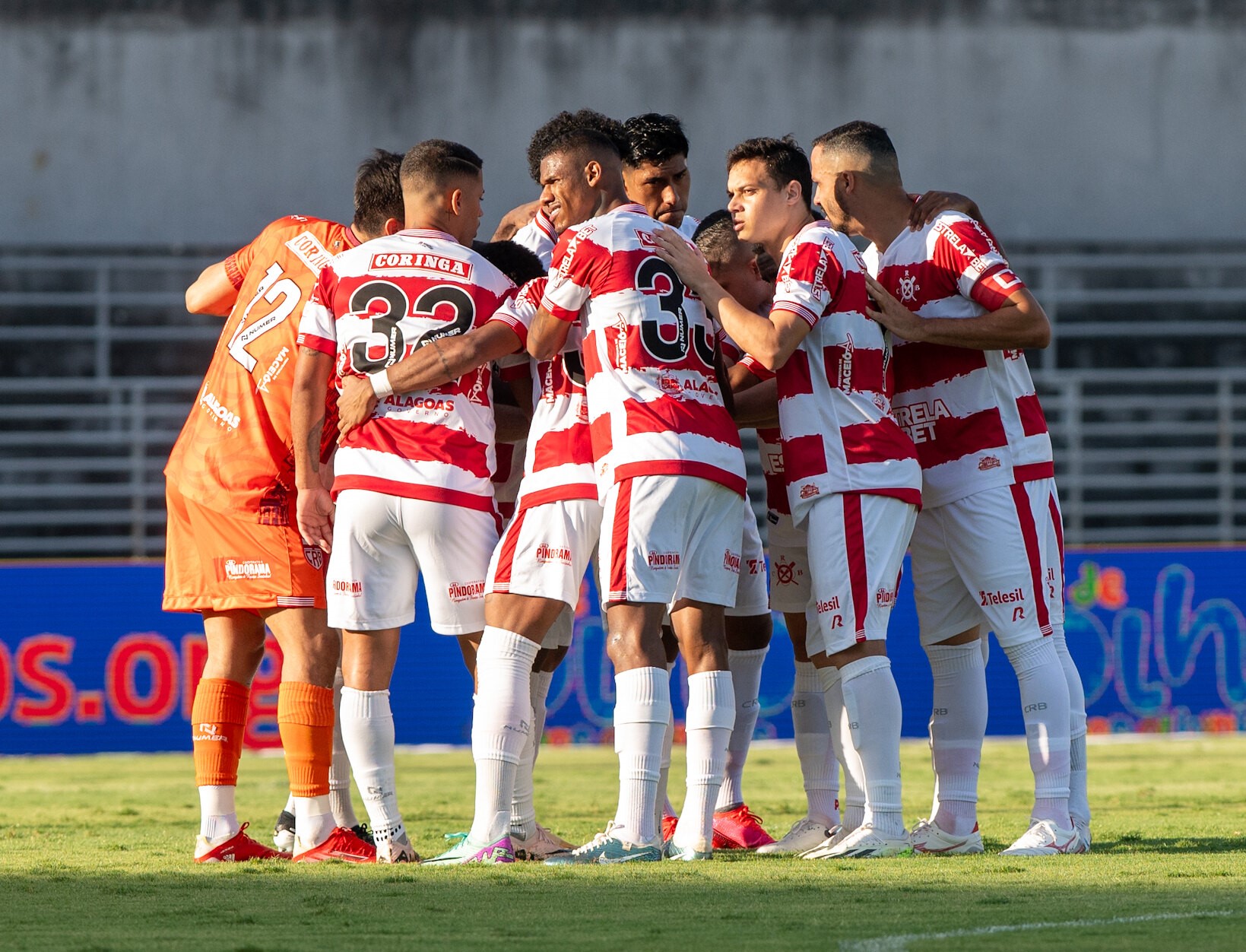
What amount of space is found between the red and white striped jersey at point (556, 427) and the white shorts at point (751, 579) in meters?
0.75

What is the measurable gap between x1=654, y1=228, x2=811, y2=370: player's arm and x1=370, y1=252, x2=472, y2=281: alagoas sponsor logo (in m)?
0.68

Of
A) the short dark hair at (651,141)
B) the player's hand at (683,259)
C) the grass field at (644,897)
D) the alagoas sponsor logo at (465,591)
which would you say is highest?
the short dark hair at (651,141)

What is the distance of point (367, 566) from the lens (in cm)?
528

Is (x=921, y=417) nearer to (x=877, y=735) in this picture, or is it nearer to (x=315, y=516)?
(x=877, y=735)

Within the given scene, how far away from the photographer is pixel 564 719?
1135 cm

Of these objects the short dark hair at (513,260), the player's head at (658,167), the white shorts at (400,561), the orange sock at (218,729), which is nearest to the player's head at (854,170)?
the player's head at (658,167)

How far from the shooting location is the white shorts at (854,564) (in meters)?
5.20

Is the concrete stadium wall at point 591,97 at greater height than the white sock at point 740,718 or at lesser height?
greater

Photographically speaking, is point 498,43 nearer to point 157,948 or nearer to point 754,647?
point 754,647

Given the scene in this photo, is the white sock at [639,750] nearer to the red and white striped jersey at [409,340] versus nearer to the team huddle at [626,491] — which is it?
the team huddle at [626,491]

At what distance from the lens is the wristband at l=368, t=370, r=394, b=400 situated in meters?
5.33

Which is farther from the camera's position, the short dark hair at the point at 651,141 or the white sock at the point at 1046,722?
the short dark hair at the point at 651,141

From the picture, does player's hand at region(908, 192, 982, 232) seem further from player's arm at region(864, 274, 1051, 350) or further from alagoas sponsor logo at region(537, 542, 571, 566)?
alagoas sponsor logo at region(537, 542, 571, 566)

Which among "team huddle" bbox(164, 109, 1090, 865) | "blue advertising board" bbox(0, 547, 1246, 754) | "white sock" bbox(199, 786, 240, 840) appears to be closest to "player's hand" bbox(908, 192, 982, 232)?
"team huddle" bbox(164, 109, 1090, 865)
